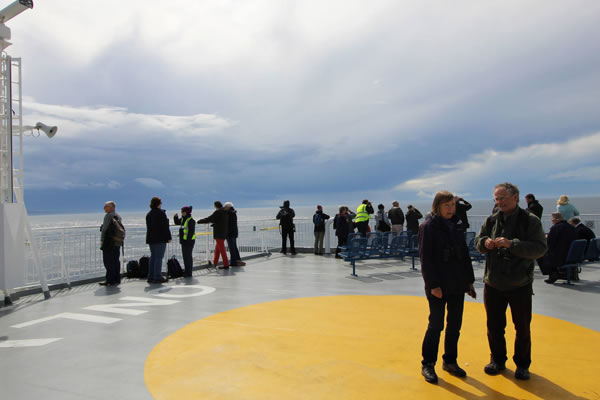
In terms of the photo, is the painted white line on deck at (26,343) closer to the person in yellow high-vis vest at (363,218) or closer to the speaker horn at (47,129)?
the speaker horn at (47,129)

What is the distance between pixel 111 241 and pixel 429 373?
7.56 m

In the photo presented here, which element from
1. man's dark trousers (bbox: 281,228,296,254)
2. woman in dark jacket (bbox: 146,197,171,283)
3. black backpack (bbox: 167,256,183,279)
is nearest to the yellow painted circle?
woman in dark jacket (bbox: 146,197,171,283)

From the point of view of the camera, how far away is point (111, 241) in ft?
29.0

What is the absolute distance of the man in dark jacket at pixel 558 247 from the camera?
26.2ft

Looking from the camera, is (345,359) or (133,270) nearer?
(345,359)

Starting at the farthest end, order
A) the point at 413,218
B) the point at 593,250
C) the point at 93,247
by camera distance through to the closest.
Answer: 1. the point at 413,218
2. the point at 93,247
3. the point at 593,250

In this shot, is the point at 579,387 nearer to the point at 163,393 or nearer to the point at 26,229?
the point at 163,393

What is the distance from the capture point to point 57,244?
8.77 meters

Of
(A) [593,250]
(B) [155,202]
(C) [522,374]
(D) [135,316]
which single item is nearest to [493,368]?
(C) [522,374]

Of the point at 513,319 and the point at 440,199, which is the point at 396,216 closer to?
the point at 513,319

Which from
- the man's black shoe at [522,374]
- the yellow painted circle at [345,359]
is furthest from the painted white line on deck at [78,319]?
the man's black shoe at [522,374]

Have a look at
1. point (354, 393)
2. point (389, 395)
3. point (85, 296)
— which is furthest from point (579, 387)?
point (85, 296)

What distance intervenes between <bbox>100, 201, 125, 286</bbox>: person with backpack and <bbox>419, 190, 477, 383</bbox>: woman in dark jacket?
7398 mm

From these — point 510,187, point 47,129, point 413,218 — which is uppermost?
point 47,129
